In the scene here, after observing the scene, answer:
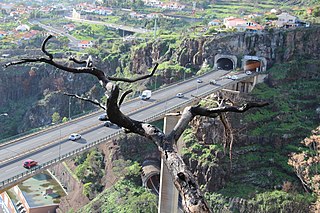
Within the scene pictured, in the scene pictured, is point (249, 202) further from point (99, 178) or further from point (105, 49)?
point (105, 49)

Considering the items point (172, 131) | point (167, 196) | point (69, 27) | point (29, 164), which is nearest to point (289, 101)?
point (167, 196)

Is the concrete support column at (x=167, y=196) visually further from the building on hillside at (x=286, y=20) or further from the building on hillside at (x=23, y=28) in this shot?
the building on hillside at (x=23, y=28)

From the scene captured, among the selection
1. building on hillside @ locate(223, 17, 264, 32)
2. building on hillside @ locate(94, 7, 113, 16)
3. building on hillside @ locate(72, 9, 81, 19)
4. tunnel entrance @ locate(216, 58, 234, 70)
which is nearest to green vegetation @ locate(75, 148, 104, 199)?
tunnel entrance @ locate(216, 58, 234, 70)

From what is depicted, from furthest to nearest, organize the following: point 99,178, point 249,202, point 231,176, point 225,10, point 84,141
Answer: point 225,10 < point 99,178 < point 231,176 < point 249,202 < point 84,141

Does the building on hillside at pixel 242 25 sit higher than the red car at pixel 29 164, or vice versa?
the building on hillside at pixel 242 25

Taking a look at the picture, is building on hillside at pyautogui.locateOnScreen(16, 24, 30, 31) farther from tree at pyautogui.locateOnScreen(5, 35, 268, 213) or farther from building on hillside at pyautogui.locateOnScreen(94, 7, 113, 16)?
tree at pyautogui.locateOnScreen(5, 35, 268, 213)

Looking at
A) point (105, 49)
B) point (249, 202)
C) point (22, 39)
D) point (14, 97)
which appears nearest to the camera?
point (249, 202)

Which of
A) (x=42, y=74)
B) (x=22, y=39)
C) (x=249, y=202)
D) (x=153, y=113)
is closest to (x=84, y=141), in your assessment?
(x=153, y=113)

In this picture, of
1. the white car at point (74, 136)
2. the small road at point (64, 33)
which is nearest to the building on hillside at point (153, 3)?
the small road at point (64, 33)
